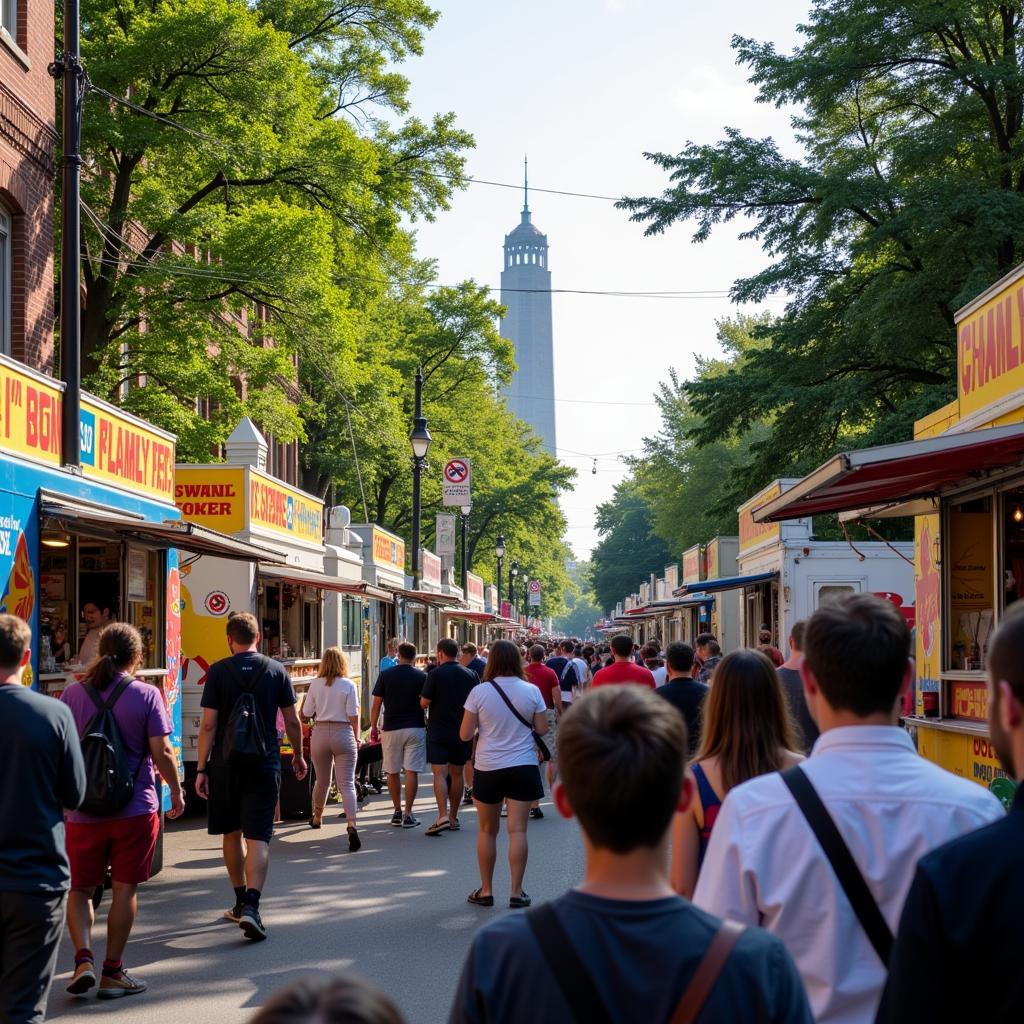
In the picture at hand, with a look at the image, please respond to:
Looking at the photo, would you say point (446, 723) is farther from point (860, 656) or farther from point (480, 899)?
point (860, 656)

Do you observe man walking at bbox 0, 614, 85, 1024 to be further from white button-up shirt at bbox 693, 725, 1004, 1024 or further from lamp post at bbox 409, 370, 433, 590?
lamp post at bbox 409, 370, 433, 590

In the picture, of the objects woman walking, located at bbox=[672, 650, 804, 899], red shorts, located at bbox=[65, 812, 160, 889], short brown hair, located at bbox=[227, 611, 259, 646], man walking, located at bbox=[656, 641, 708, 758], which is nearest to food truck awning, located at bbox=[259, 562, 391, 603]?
short brown hair, located at bbox=[227, 611, 259, 646]

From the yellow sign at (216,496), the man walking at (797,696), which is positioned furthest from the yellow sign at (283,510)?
the man walking at (797,696)

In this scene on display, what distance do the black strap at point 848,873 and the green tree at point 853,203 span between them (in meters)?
22.5

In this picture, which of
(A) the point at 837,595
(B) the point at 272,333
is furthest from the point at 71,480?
(B) the point at 272,333

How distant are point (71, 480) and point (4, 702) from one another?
20.2ft

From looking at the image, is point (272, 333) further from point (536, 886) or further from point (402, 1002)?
point (402, 1002)

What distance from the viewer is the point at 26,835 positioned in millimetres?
5570

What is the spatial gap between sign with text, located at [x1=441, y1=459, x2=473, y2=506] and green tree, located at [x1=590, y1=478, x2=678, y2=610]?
65.0 m

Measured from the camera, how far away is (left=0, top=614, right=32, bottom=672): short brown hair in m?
5.53

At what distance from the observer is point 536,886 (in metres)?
10.7

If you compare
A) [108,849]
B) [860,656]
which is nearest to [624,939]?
[860,656]

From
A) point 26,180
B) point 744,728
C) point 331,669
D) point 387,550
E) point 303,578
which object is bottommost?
point 331,669

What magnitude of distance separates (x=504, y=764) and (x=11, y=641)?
5090 millimetres
